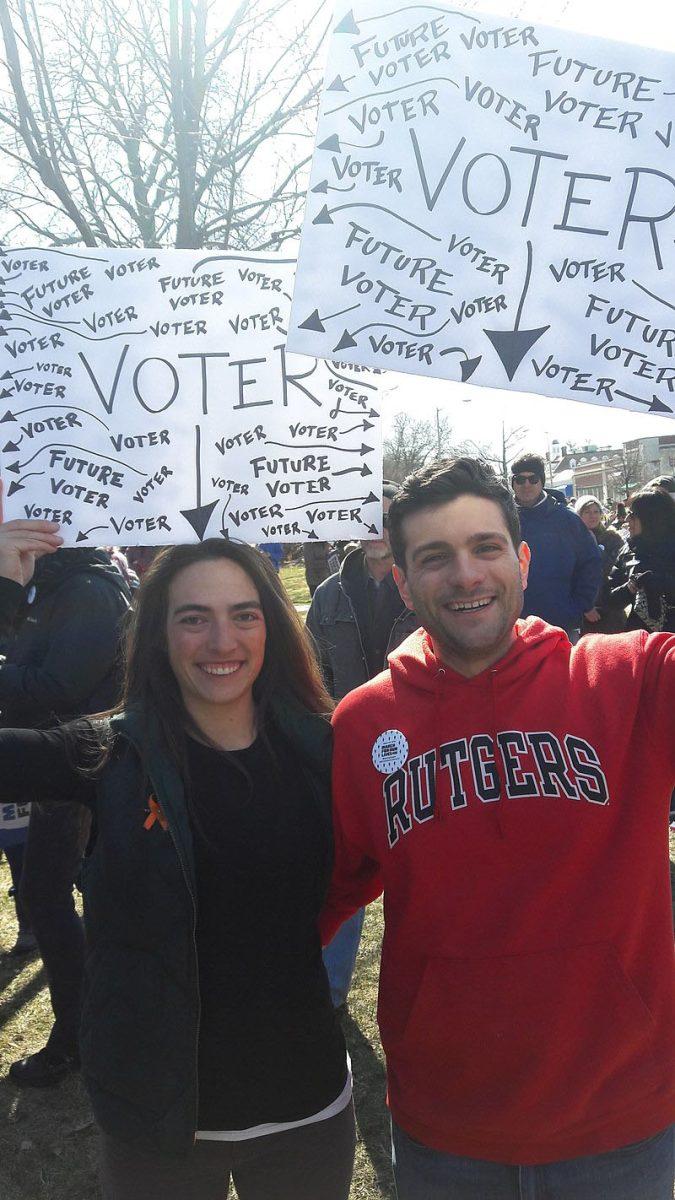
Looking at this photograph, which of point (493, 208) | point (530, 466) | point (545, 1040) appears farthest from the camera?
point (530, 466)

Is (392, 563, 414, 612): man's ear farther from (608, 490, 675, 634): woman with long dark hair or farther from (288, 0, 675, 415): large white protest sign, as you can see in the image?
(608, 490, 675, 634): woman with long dark hair

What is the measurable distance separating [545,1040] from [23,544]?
1596 millimetres

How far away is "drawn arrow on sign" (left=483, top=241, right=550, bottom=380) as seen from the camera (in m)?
1.99

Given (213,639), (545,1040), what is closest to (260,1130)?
(545,1040)

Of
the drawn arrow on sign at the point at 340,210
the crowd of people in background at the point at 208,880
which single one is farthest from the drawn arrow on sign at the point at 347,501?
the drawn arrow on sign at the point at 340,210

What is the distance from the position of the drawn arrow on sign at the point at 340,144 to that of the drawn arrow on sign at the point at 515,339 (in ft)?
1.43

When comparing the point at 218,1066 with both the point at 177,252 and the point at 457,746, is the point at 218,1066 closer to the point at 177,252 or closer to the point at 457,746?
the point at 457,746

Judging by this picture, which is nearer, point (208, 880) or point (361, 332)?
point (208, 880)

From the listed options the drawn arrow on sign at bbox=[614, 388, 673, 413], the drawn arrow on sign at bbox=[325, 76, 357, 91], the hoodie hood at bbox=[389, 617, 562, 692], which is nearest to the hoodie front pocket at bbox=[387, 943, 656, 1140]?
the hoodie hood at bbox=[389, 617, 562, 692]

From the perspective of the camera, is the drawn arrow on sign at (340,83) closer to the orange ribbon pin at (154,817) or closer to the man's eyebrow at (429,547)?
the man's eyebrow at (429,547)

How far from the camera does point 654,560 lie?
5.26m

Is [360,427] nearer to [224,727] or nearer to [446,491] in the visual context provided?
[446,491]

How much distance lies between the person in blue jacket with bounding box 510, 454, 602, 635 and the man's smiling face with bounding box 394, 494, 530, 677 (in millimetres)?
3794

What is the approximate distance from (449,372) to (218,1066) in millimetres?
1545
